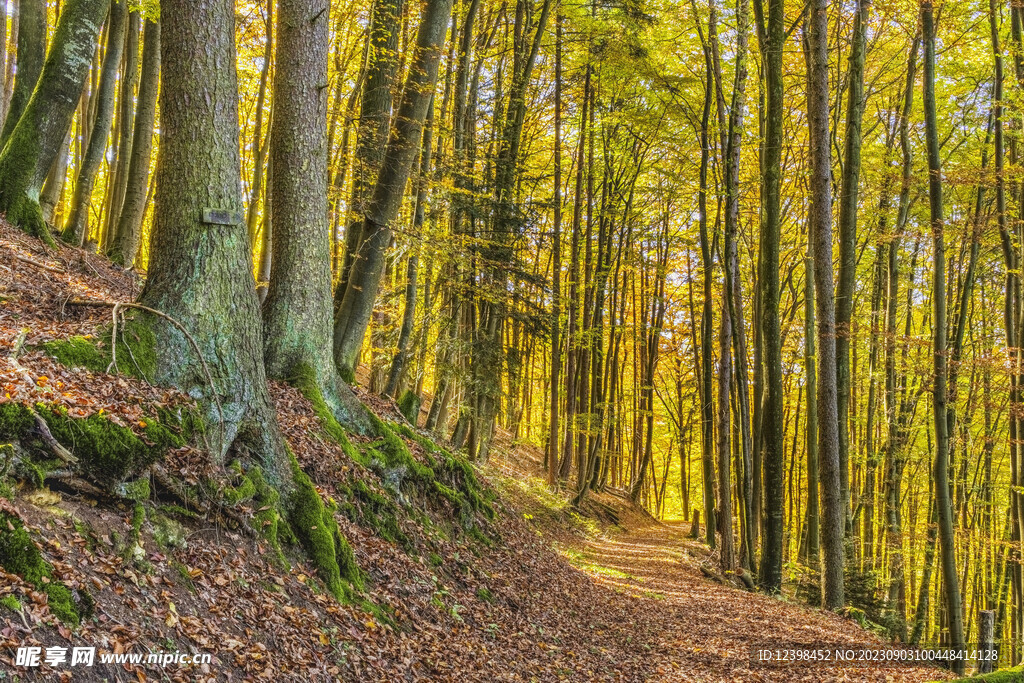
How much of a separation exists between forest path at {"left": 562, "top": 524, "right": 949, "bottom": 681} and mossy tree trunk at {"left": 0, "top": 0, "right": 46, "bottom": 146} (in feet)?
34.2

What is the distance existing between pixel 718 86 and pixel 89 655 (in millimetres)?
14743

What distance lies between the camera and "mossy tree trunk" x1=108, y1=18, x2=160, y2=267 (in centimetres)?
970

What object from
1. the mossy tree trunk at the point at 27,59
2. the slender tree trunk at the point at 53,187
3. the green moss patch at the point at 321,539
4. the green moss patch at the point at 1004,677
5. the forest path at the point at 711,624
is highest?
the mossy tree trunk at the point at 27,59

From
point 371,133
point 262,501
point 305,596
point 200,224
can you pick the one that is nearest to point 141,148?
point 371,133

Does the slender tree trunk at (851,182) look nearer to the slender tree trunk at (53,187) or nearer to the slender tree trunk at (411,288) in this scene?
the slender tree trunk at (411,288)

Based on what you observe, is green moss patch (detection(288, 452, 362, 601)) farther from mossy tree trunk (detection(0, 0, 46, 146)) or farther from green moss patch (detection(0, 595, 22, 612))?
mossy tree trunk (detection(0, 0, 46, 146))

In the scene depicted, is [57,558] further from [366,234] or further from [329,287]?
[366,234]

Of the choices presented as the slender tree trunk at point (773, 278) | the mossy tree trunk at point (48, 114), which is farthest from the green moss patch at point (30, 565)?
the slender tree trunk at point (773, 278)

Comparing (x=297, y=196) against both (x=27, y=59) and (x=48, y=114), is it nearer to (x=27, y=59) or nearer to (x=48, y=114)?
(x=48, y=114)

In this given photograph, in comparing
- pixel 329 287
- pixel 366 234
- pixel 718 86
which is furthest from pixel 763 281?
pixel 329 287

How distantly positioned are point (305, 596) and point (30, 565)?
204 centimetres

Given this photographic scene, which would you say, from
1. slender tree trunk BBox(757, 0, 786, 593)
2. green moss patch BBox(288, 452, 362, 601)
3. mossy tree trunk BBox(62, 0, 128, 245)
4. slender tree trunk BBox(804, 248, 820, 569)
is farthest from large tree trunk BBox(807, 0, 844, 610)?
mossy tree trunk BBox(62, 0, 128, 245)

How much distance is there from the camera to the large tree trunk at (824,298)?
10.4 m

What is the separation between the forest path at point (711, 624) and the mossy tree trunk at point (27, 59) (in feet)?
34.2
